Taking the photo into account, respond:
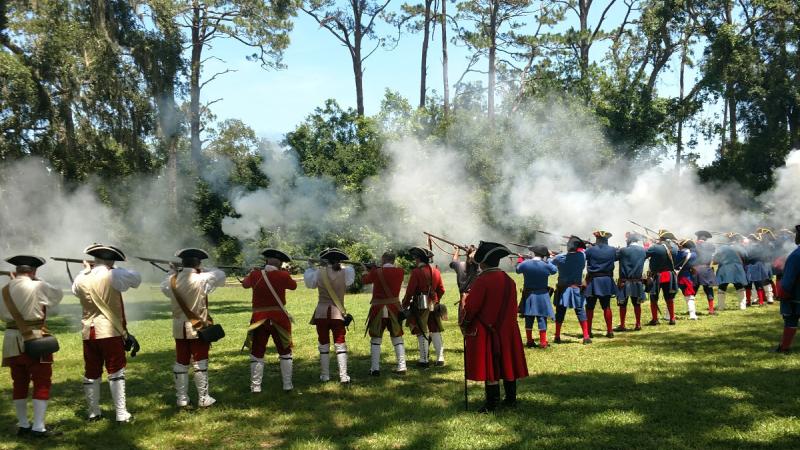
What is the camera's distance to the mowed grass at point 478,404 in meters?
6.73

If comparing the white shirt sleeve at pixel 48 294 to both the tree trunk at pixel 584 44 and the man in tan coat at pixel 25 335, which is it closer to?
the man in tan coat at pixel 25 335

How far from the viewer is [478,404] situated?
317 inches

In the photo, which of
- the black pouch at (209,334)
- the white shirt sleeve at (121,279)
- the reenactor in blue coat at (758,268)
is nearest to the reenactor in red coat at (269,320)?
the black pouch at (209,334)

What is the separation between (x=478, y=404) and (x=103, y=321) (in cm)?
467

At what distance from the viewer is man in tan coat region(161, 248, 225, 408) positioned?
8.23 metres

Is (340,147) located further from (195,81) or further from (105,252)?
(105,252)

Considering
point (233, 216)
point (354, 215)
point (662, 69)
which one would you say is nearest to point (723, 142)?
point (662, 69)

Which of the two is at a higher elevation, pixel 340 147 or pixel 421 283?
pixel 340 147

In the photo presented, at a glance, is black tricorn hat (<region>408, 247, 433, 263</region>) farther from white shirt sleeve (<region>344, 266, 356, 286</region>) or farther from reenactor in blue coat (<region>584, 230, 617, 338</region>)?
reenactor in blue coat (<region>584, 230, 617, 338</region>)

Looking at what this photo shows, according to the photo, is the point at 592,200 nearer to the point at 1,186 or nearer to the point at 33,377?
the point at 1,186

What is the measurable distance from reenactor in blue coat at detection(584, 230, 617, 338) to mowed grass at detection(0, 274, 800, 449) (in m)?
0.95

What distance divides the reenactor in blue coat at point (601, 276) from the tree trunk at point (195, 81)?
18.5 metres

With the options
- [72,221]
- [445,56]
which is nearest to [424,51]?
[445,56]

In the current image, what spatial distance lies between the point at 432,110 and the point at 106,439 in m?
27.2
